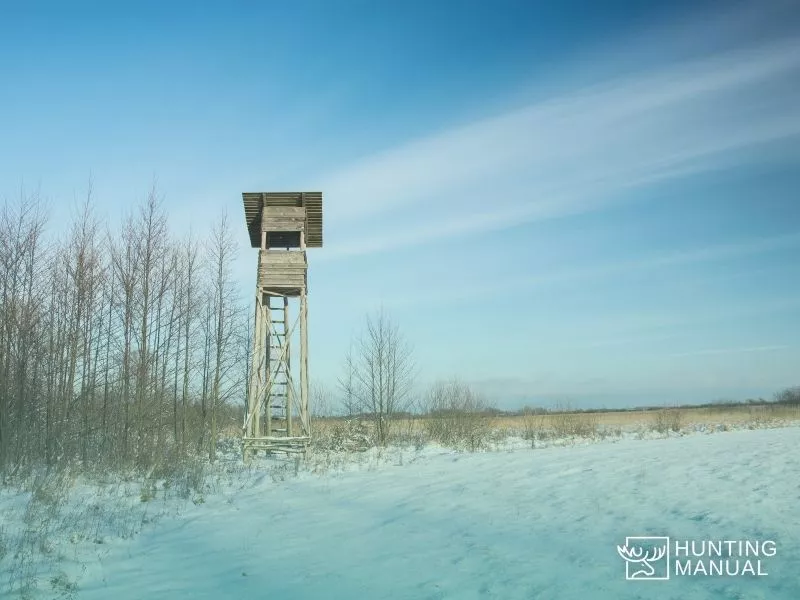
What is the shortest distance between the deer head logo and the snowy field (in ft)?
0.53

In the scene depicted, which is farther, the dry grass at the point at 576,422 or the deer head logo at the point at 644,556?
the dry grass at the point at 576,422

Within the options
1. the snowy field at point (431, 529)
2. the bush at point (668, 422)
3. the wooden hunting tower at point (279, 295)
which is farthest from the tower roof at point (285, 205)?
the bush at point (668, 422)

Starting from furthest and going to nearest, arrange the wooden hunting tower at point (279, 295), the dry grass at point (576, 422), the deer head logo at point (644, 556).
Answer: the dry grass at point (576, 422) → the wooden hunting tower at point (279, 295) → the deer head logo at point (644, 556)

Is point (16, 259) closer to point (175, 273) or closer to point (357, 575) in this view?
point (175, 273)

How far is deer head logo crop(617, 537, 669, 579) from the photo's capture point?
21.0 ft

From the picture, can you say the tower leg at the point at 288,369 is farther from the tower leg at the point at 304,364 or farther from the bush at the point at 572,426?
the bush at the point at 572,426

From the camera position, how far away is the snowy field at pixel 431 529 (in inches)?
254

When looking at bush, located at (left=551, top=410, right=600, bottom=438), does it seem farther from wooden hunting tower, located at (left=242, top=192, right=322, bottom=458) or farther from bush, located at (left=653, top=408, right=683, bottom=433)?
wooden hunting tower, located at (left=242, top=192, right=322, bottom=458)

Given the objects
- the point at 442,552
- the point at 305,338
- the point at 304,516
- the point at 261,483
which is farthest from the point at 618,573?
the point at 305,338

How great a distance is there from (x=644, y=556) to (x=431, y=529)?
3.04 meters

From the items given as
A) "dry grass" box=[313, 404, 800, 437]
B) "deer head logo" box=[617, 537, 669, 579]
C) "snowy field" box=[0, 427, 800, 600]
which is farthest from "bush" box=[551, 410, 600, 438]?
"deer head logo" box=[617, 537, 669, 579]

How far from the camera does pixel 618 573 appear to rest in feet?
21.2

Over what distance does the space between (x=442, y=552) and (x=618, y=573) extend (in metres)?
2.16

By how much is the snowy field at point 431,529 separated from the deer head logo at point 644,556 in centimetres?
16
